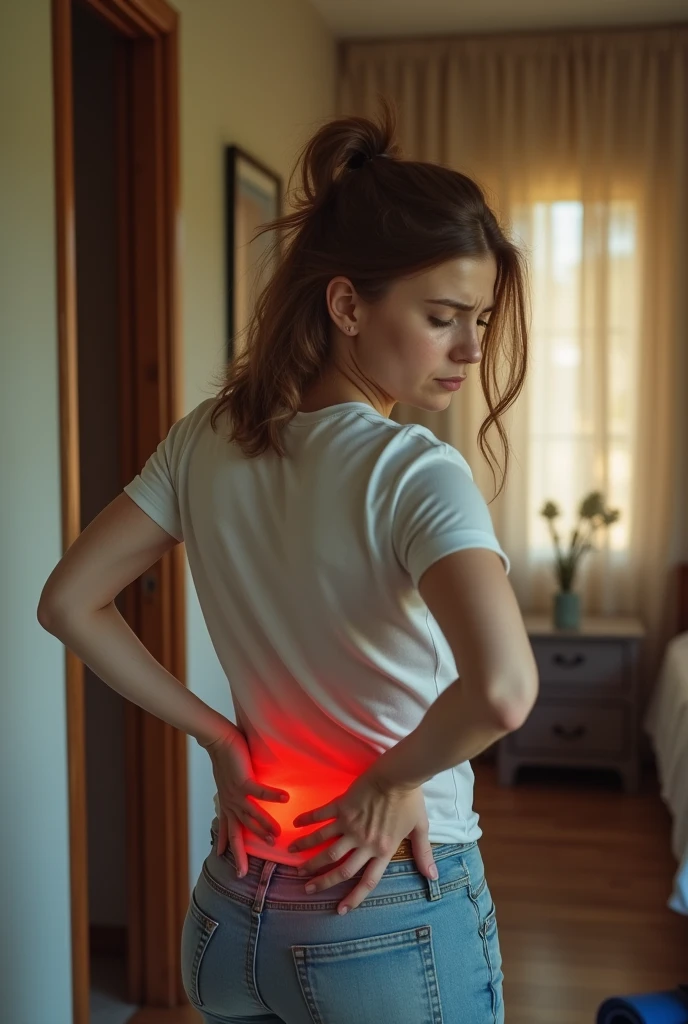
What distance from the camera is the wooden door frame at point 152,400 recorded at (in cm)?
260

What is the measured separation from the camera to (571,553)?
→ 4.46 meters

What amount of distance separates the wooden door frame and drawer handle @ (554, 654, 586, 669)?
6.57 ft

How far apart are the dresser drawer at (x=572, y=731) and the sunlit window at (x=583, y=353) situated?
72 centimetres

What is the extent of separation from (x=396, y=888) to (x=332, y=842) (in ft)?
0.23

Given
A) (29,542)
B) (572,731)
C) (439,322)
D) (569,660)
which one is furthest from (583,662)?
(439,322)

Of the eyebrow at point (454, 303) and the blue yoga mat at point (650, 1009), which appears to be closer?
the eyebrow at point (454, 303)

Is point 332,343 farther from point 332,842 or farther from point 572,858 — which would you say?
point 572,858

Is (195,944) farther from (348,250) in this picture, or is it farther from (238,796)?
(348,250)

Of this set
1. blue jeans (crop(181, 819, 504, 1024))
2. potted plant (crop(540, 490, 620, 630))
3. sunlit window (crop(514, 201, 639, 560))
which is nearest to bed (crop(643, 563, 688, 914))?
potted plant (crop(540, 490, 620, 630))

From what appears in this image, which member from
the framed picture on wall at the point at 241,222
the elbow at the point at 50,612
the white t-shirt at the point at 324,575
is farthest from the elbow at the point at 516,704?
the framed picture on wall at the point at 241,222

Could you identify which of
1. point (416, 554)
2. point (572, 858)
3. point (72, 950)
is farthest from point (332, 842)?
point (572, 858)

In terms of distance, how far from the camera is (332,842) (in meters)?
1.02

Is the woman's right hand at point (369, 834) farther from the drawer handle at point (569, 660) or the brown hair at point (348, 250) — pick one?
the drawer handle at point (569, 660)

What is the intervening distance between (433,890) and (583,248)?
3953mm
